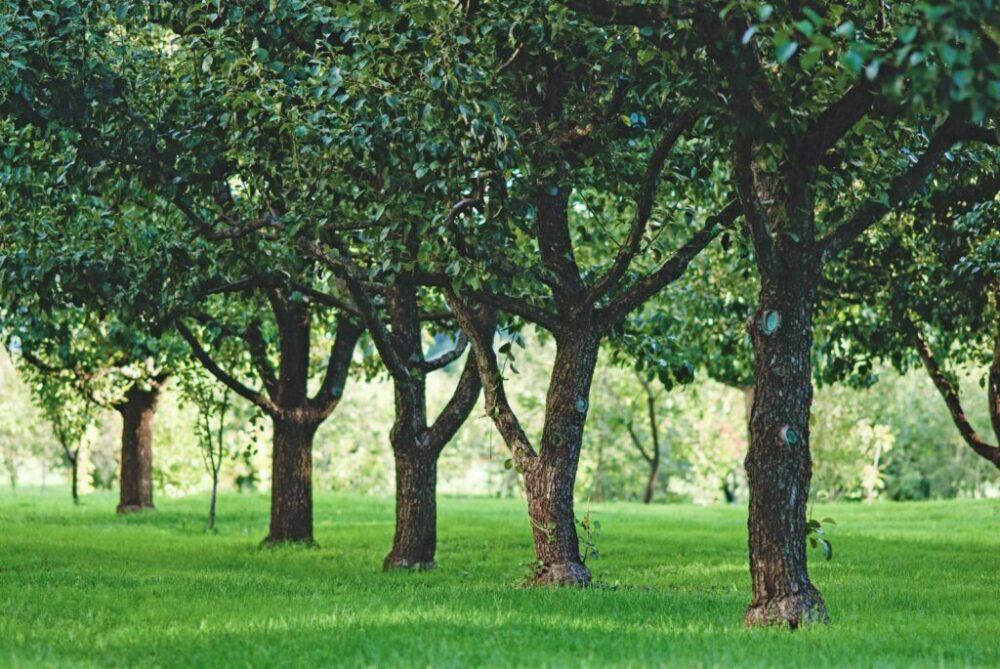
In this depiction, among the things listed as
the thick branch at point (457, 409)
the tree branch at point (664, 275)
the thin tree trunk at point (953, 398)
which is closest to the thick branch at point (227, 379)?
the thick branch at point (457, 409)

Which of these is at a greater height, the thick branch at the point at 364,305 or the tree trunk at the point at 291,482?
the thick branch at the point at 364,305

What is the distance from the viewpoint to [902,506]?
1558 inches

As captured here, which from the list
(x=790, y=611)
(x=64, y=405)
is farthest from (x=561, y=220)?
(x=64, y=405)

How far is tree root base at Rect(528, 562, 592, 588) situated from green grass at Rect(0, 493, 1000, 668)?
2.08 feet

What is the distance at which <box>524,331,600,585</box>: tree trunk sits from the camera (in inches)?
613

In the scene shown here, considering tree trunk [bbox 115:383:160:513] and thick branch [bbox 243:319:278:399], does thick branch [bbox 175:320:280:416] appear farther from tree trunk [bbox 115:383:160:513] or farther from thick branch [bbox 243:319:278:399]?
tree trunk [bbox 115:383:160:513]

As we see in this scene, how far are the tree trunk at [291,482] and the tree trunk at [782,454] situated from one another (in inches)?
492

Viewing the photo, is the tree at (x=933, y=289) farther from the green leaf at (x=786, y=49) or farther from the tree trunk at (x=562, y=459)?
the green leaf at (x=786, y=49)

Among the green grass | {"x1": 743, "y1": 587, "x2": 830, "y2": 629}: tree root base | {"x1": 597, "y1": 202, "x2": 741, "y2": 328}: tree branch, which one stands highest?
{"x1": 597, "y1": 202, "x2": 741, "y2": 328}: tree branch

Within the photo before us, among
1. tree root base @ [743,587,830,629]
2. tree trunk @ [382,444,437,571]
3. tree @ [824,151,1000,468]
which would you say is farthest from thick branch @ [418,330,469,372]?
tree root base @ [743,587,830,629]

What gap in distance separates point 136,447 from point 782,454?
2517 centimetres

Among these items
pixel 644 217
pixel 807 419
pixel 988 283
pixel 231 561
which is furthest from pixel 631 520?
pixel 807 419

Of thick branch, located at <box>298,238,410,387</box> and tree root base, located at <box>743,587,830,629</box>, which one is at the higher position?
thick branch, located at <box>298,238,410,387</box>

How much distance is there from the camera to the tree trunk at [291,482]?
74.0ft
